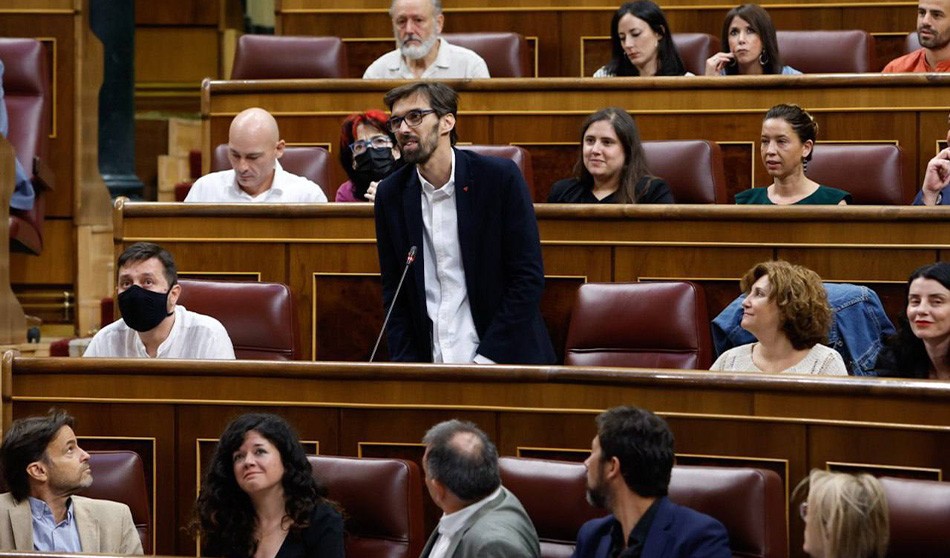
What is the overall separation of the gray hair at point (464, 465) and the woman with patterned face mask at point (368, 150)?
88cm

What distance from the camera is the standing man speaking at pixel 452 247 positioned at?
1891 mm

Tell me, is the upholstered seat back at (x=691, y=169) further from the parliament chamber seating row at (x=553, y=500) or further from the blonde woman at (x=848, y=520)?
the blonde woman at (x=848, y=520)

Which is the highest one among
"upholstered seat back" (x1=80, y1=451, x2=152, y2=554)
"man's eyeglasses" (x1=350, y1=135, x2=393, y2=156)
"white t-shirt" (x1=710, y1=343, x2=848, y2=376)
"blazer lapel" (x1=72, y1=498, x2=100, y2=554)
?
"man's eyeglasses" (x1=350, y1=135, x2=393, y2=156)

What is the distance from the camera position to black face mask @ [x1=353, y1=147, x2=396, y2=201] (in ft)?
7.59

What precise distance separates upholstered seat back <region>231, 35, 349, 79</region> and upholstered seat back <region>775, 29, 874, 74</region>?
0.81 m

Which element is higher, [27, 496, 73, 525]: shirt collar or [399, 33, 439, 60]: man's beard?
[399, 33, 439, 60]: man's beard

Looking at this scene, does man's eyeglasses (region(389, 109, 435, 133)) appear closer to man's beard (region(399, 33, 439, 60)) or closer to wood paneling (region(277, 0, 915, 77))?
man's beard (region(399, 33, 439, 60))

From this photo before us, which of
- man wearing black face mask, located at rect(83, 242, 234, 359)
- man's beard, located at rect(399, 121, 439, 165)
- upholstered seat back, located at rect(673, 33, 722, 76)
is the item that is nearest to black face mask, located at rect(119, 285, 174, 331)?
man wearing black face mask, located at rect(83, 242, 234, 359)

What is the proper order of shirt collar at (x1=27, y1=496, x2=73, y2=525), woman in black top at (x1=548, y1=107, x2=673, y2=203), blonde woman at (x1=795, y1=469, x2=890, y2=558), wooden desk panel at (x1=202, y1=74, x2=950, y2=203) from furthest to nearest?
wooden desk panel at (x1=202, y1=74, x2=950, y2=203) < woman in black top at (x1=548, y1=107, x2=673, y2=203) < shirt collar at (x1=27, y1=496, x2=73, y2=525) < blonde woman at (x1=795, y1=469, x2=890, y2=558)

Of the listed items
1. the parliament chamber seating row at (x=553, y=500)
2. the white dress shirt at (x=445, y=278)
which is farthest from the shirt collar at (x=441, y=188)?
the parliament chamber seating row at (x=553, y=500)

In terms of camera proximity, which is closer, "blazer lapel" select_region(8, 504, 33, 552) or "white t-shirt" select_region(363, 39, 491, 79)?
"blazer lapel" select_region(8, 504, 33, 552)

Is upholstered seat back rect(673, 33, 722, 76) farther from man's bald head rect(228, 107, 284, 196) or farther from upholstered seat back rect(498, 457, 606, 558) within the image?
upholstered seat back rect(498, 457, 606, 558)

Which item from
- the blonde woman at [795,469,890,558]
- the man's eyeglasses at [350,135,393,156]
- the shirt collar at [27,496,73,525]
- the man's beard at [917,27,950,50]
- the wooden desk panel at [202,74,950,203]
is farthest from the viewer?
the man's beard at [917,27,950,50]

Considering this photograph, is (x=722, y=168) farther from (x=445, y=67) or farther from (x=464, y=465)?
(x=464, y=465)
